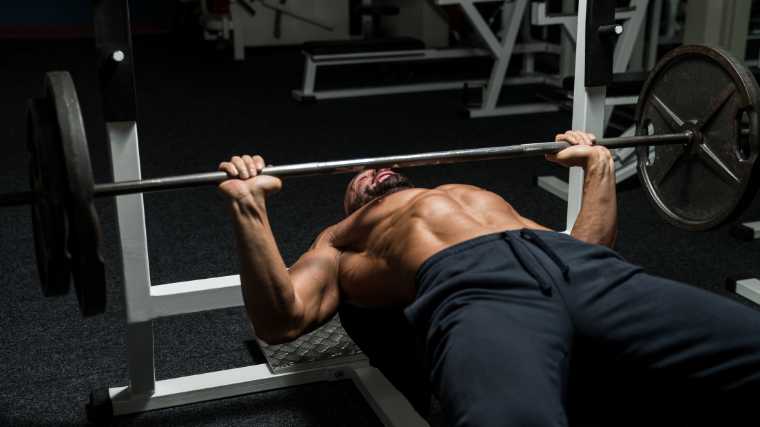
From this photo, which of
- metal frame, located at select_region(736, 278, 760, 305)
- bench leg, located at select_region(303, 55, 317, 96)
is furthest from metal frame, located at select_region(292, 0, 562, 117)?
metal frame, located at select_region(736, 278, 760, 305)

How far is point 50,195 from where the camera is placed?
1114 millimetres

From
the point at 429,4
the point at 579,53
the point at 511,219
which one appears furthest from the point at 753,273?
the point at 429,4

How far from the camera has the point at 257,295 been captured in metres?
1.29

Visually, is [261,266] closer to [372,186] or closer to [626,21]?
[372,186]

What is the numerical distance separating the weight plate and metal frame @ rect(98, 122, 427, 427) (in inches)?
34.7

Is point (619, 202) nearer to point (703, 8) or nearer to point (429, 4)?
point (703, 8)

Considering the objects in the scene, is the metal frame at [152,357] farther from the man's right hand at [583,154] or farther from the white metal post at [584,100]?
the white metal post at [584,100]

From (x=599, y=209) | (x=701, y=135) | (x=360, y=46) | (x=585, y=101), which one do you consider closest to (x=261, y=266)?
(x=599, y=209)

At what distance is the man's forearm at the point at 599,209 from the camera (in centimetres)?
152

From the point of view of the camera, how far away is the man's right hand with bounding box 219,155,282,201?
1301mm

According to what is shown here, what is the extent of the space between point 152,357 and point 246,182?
567 millimetres

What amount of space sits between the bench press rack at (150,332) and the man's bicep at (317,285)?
0.25 meters

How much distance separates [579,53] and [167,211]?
1938 mm

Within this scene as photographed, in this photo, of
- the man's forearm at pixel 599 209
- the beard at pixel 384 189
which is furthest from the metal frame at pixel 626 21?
the beard at pixel 384 189
